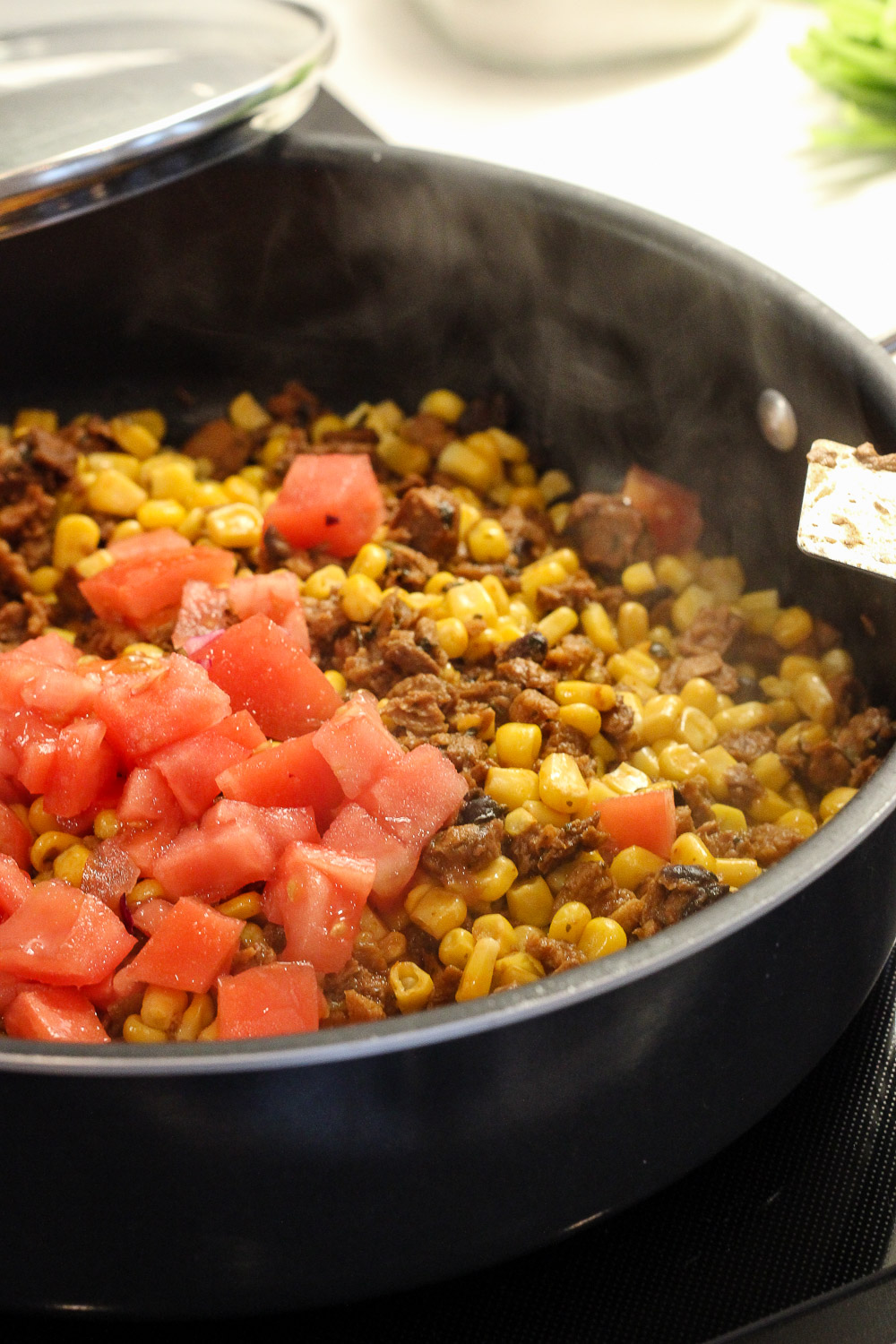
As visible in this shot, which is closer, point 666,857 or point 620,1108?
point 620,1108

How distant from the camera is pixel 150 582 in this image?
2367mm

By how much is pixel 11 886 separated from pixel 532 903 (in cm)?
79

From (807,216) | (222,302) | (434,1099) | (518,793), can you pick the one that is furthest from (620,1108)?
(807,216)

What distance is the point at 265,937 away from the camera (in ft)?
5.77

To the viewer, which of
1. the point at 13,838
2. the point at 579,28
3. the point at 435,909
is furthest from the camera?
the point at 579,28

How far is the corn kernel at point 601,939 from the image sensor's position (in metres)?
1.76

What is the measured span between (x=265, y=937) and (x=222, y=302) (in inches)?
65.0

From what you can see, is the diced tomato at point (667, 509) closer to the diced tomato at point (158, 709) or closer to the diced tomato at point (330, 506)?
the diced tomato at point (330, 506)

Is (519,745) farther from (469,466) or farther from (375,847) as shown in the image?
(469,466)

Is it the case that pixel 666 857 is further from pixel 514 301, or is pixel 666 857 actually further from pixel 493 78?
pixel 493 78

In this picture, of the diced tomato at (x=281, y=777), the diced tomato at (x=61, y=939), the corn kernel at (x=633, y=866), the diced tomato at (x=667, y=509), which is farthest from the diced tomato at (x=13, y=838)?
the diced tomato at (x=667, y=509)

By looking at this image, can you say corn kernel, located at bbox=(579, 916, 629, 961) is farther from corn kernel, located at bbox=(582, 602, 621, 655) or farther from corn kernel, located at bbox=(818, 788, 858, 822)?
corn kernel, located at bbox=(582, 602, 621, 655)

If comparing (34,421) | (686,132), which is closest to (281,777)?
(34,421)

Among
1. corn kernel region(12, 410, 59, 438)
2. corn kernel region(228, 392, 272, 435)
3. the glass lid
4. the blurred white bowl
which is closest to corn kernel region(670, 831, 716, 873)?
the glass lid
